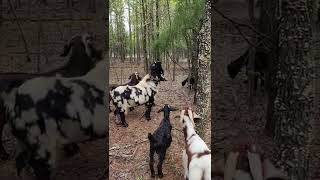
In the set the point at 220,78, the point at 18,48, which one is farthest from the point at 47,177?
the point at 220,78

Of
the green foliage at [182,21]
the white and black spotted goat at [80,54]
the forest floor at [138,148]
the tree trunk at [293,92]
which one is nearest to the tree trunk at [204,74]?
the forest floor at [138,148]

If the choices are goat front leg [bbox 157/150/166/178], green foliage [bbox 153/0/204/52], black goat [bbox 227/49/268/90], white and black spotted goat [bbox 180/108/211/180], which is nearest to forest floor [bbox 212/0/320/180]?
black goat [bbox 227/49/268/90]

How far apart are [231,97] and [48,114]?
1.14 m

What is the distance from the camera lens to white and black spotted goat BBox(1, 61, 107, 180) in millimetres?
2551

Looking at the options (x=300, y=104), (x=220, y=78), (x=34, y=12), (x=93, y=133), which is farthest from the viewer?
(x=93, y=133)

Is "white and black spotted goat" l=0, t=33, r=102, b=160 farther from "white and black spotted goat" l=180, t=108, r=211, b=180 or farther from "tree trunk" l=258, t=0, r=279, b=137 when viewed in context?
"white and black spotted goat" l=180, t=108, r=211, b=180

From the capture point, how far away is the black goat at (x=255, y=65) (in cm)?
212

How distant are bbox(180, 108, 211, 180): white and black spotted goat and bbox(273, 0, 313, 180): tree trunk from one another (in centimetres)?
149

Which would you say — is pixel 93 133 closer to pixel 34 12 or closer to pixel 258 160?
pixel 34 12

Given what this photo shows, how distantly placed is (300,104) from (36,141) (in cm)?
159

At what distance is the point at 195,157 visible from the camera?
372cm

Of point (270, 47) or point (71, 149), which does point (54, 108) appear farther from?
point (270, 47)

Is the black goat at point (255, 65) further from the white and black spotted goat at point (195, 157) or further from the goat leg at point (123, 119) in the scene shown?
the goat leg at point (123, 119)

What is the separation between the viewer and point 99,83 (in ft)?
8.59
